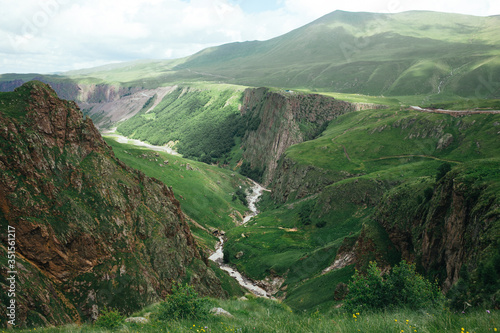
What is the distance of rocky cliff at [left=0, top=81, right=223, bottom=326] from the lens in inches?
1395

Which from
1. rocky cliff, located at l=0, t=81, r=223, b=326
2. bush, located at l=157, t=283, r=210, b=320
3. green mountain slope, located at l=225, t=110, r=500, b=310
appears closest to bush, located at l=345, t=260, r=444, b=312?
green mountain slope, located at l=225, t=110, r=500, b=310

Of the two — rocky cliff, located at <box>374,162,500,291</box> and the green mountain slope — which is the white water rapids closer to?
the green mountain slope

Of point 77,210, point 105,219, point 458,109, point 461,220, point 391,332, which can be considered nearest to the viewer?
point 391,332

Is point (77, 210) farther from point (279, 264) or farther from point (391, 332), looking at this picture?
point (279, 264)

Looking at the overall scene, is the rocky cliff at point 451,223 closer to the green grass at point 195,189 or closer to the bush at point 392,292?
the bush at point 392,292

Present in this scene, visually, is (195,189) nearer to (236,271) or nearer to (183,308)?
Result: (236,271)

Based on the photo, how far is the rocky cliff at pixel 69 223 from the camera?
35438 millimetres

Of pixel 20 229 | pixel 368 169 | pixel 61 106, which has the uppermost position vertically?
pixel 61 106

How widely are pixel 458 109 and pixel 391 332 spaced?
143 m

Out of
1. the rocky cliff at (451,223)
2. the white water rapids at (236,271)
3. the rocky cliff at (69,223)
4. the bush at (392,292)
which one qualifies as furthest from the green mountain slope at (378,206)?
the rocky cliff at (69,223)

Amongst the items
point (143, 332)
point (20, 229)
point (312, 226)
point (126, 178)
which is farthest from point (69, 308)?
point (312, 226)

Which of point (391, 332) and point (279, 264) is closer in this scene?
point (391, 332)

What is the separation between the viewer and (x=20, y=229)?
35500 mm

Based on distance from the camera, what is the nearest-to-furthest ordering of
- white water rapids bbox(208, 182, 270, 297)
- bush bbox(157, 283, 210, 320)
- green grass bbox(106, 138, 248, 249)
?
bush bbox(157, 283, 210, 320), white water rapids bbox(208, 182, 270, 297), green grass bbox(106, 138, 248, 249)
